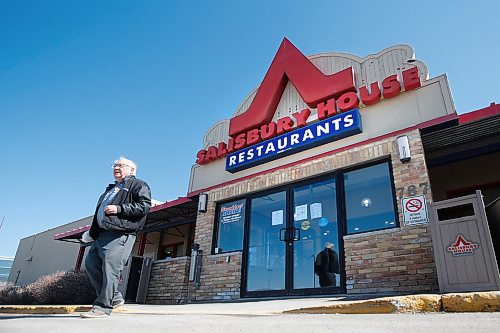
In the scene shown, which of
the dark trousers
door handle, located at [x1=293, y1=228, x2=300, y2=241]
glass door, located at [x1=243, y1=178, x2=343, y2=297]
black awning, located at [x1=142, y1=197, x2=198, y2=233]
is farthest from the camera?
black awning, located at [x1=142, y1=197, x2=198, y2=233]

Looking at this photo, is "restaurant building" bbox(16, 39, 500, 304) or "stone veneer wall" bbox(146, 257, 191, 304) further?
"stone veneer wall" bbox(146, 257, 191, 304)

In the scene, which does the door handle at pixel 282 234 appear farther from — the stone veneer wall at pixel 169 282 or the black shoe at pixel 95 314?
the black shoe at pixel 95 314

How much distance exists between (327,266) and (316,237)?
0.54 m

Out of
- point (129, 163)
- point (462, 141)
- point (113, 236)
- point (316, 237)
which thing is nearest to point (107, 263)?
point (113, 236)

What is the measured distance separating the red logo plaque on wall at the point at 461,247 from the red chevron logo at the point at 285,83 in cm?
369

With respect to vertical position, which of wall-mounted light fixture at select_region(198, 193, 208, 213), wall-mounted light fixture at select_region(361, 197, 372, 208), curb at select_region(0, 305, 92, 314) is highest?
wall-mounted light fixture at select_region(198, 193, 208, 213)

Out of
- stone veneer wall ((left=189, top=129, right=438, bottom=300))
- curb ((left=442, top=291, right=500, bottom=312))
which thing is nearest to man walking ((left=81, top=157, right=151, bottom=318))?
curb ((left=442, top=291, right=500, bottom=312))

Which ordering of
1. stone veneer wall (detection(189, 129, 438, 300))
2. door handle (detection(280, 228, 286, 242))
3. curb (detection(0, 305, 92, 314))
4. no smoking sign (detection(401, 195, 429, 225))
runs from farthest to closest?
1. door handle (detection(280, 228, 286, 242))
2. no smoking sign (detection(401, 195, 429, 225))
3. stone veneer wall (detection(189, 129, 438, 300))
4. curb (detection(0, 305, 92, 314))

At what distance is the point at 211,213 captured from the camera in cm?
773

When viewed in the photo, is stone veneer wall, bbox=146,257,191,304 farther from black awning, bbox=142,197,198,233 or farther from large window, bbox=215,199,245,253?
black awning, bbox=142,197,198,233

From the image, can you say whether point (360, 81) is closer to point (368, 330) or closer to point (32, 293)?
point (368, 330)

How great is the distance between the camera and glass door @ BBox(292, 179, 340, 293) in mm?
5506

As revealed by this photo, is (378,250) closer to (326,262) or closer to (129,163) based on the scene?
(326,262)

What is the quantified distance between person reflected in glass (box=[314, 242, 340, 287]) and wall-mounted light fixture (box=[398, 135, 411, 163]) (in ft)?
5.94
